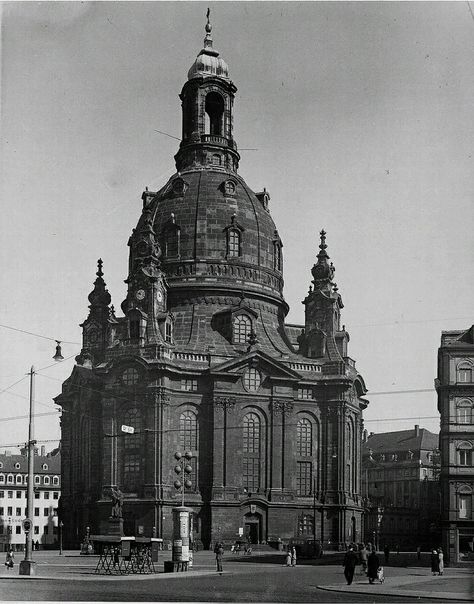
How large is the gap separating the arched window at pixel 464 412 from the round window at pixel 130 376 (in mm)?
25529

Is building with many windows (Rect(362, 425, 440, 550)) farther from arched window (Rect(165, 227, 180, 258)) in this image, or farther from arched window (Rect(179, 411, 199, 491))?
arched window (Rect(165, 227, 180, 258))

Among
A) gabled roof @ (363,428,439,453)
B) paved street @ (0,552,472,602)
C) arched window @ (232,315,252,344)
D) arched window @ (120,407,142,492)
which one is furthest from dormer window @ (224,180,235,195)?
gabled roof @ (363,428,439,453)

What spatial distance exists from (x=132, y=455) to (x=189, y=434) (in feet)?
16.0

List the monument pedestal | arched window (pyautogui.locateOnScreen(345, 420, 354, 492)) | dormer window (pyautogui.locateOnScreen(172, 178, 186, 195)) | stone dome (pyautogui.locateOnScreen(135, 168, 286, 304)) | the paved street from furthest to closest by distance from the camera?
dormer window (pyautogui.locateOnScreen(172, 178, 186, 195)), stone dome (pyautogui.locateOnScreen(135, 168, 286, 304)), arched window (pyautogui.locateOnScreen(345, 420, 354, 492)), the monument pedestal, the paved street

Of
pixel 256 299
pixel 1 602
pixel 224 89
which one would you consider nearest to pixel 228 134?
pixel 224 89

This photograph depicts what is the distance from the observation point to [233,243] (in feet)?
305

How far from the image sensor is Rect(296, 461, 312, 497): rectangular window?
88562 millimetres

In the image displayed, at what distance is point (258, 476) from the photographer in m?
86.9

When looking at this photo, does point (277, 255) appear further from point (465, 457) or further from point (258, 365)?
point (465, 457)

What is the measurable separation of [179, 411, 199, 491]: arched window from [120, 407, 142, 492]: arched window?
343 cm

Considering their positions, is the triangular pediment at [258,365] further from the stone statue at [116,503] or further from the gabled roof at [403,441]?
the gabled roof at [403,441]

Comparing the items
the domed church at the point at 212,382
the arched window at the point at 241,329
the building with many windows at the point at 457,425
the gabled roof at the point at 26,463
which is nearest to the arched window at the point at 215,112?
the domed church at the point at 212,382

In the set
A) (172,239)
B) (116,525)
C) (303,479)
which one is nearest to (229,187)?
(172,239)

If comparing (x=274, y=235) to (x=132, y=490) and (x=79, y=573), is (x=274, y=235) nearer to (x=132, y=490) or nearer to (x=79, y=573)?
(x=132, y=490)
